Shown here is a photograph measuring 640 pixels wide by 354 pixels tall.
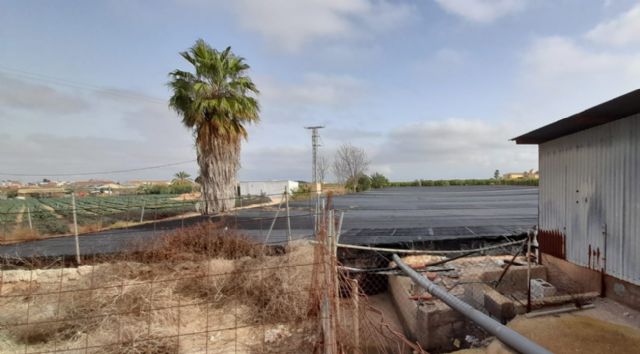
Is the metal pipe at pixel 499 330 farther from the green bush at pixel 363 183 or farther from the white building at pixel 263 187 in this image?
the green bush at pixel 363 183

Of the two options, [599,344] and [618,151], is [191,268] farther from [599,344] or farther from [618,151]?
[618,151]

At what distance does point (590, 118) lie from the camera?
5090 millimetres

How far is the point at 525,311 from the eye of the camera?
5.18 m

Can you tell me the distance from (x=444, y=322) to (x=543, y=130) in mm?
4248

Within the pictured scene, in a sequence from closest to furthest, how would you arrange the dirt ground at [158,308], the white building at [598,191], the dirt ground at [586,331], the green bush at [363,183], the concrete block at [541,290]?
the dirt ground at [586,331] → the dirt ground at [158,308] → the white building at [598,191] → the concrete block at [541,290] → the green bush at [363,183]

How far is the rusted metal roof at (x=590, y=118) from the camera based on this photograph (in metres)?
4.24

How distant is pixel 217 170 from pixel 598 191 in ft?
41.0

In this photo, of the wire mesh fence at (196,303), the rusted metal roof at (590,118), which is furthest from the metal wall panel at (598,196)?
the wire mesh fence at (196,303)

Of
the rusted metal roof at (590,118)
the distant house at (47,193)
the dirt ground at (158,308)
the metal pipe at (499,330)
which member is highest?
the rusted metal roof at (590,118)

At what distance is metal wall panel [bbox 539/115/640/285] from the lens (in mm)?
4848

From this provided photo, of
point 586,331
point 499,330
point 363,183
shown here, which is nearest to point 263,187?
point 363,183

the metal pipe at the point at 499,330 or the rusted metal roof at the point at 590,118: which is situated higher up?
the rusted metal roof at the point at 590,118

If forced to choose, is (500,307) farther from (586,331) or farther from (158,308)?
(158,308)

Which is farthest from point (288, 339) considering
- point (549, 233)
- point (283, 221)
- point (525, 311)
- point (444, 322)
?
point (283, 221)
